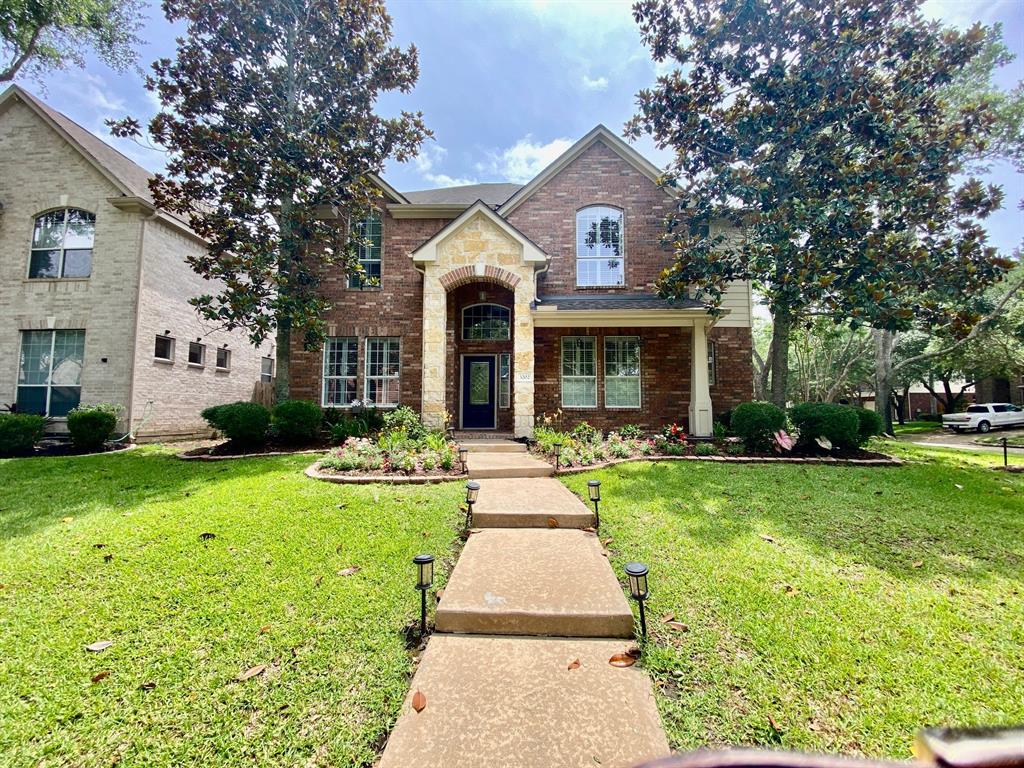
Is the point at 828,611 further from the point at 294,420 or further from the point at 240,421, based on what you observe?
the point at 240,421

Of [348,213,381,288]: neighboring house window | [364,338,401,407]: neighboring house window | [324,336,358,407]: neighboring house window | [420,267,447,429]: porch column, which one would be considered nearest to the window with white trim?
[324,336,358,407]: neighboring house window

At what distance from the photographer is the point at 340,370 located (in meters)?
Result: 12.3

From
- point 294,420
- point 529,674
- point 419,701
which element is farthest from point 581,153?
point 419,701

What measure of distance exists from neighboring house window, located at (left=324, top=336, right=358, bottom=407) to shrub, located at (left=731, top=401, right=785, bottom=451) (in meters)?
9.94

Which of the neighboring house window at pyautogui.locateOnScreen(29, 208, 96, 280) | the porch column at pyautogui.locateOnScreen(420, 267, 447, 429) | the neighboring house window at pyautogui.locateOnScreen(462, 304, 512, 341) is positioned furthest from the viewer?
the neighboring house window at pyautogui.locateOnScreen(462, 304, 512, 341)

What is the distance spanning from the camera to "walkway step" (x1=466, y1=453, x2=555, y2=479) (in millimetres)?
7105

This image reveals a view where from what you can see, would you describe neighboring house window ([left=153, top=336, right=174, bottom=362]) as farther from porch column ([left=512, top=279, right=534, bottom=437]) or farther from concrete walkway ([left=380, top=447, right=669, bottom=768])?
concrete walkway ([left=380, top=447, right=669, bottom=768])

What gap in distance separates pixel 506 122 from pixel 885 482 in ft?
45.0

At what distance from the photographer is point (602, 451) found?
8.45 metres

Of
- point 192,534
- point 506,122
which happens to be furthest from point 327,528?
point 506,122

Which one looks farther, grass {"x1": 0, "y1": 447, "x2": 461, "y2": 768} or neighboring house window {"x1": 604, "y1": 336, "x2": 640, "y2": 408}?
neighboring house window {"x1": 604, "y1": 336, "x2": 640, "y2": 408}

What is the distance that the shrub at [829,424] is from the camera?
8891 mm

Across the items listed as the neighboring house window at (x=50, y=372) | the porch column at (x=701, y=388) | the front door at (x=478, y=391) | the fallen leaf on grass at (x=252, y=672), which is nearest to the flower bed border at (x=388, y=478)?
the fallen leaf on grass at (x=252, y=672)

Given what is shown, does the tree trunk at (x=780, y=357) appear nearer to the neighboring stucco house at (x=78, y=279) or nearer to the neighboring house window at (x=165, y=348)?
the neighboring stucco house at (x=78, y=279)
